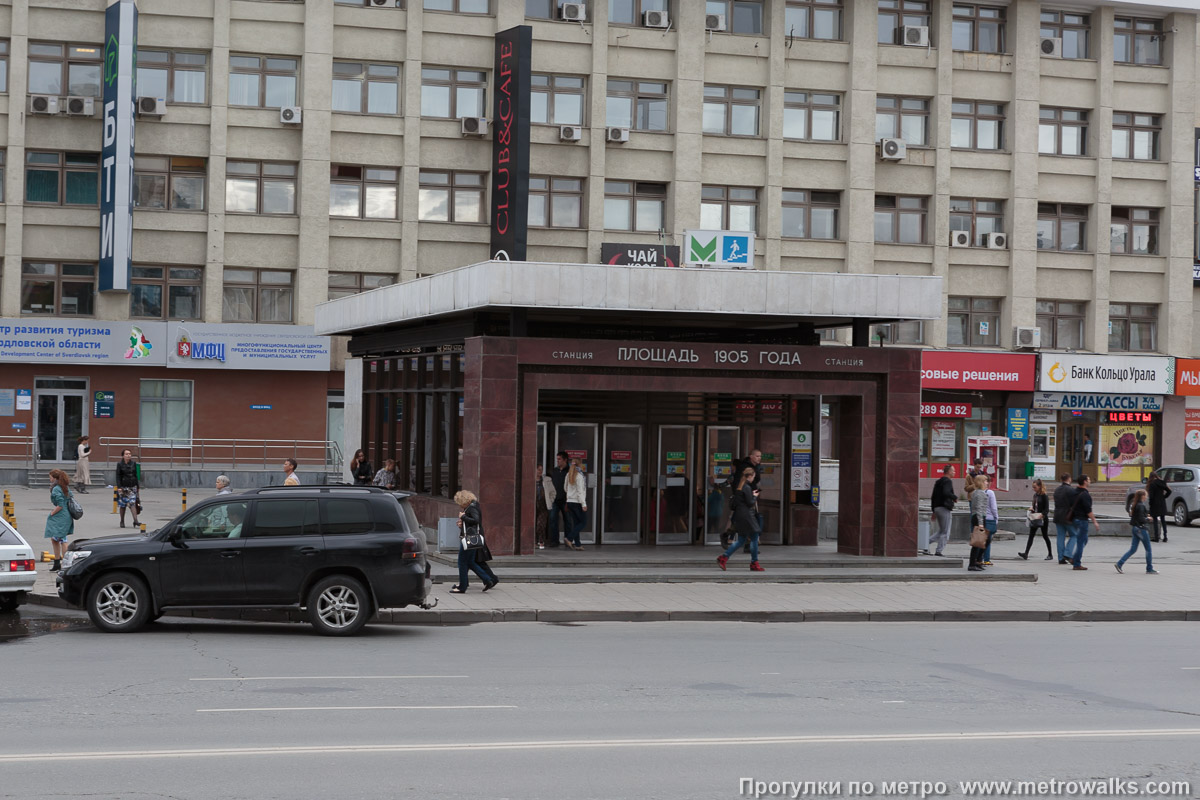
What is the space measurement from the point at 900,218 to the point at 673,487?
23.9 meters

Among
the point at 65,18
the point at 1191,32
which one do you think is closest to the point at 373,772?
the point at 65,18

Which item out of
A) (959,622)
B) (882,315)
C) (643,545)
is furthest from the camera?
(643,545)

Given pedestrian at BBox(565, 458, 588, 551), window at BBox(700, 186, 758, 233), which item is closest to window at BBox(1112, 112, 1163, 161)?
window at BBox(700, 186, 758, 233)

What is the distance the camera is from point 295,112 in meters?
41.4

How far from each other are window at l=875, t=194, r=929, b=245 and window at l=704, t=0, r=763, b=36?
22.7ft

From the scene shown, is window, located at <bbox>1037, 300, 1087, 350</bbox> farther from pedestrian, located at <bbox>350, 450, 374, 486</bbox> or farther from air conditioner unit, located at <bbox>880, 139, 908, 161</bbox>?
pedestrian, located at <bbox>350, 450, 374, 486</bbox>

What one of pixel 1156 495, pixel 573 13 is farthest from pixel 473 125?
pixel 1156 495

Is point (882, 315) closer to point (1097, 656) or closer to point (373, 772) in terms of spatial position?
point (1097, 656)

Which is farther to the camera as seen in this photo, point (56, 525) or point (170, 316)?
point (170, 316)

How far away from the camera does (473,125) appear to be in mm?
42000

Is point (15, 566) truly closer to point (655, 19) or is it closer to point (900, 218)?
point (655, 19)

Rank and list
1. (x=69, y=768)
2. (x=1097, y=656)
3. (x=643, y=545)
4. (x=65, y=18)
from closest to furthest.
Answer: (x=69, y=768)
(x=1097, y=656)
(x=643, y=545)
(x=65, y=18)

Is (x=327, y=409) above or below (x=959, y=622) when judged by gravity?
above

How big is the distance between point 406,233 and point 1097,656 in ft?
102
